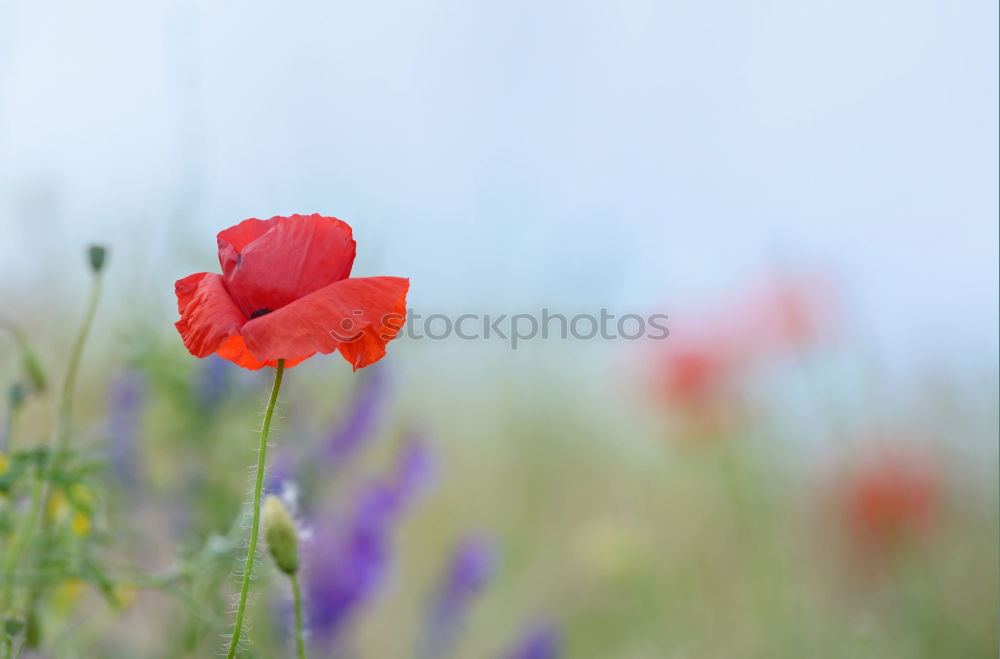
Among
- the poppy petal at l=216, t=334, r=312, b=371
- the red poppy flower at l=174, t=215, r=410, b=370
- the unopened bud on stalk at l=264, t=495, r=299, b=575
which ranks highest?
the red poppy flower at l=174, t=215, r=410, b=370

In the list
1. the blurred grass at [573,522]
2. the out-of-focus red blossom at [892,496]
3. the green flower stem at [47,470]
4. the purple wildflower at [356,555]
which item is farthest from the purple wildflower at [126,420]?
the out-of-focus red blossom at [892,496]

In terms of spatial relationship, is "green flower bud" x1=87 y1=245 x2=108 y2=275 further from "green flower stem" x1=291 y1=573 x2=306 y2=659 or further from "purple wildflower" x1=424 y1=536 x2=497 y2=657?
"purple wildflower" x1=424 y1=536 x2=497 y2=657

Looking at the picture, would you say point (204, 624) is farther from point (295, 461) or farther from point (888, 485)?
point (888, 485)

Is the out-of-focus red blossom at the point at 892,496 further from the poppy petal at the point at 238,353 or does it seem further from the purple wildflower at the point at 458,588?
the poppy petal at the point at 238,353

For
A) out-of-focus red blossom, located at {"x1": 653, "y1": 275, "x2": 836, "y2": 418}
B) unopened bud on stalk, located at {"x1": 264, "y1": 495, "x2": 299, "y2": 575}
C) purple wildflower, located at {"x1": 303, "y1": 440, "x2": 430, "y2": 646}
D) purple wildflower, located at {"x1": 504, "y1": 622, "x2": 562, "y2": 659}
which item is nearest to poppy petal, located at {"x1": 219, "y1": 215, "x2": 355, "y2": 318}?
unopened bud on stalk, located at {"x1": 264, "y1": 495, "x2": 299, "y2": 575}

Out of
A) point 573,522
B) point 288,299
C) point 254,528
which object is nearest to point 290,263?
point 288,299

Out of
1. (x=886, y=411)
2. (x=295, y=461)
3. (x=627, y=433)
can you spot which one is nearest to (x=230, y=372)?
(x=295, y=461)
